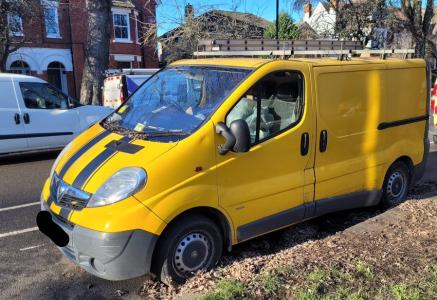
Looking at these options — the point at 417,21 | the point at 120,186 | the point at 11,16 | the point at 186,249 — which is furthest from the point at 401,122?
the point at 417,21

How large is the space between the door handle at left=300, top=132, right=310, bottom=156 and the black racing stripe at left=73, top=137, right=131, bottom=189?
67.6 inches

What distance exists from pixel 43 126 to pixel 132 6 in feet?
69.3

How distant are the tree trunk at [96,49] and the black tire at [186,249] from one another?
12193mm

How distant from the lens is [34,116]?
9.30 m

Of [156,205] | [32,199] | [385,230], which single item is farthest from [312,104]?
[32,199]

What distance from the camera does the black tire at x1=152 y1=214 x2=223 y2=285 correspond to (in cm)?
358

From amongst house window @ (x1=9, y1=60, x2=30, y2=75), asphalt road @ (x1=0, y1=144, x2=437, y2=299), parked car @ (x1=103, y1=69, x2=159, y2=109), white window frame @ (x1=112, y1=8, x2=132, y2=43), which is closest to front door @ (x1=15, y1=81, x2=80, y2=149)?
asphalt road @ (x1=0, y1=144, x2=437, y2=299)

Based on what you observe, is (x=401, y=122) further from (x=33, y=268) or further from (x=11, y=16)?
(x=11, y=16)

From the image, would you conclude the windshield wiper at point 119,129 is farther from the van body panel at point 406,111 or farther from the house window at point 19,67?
the house window at point 19,67

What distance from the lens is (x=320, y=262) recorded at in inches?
146

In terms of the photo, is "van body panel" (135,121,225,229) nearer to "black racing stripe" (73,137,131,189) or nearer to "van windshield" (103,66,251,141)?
"van windshield" (103,66,251,141)

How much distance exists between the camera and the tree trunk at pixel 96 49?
14562 millimetres

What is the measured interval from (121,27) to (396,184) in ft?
85.3

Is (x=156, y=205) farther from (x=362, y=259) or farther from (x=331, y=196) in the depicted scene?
(x=331, y=196)
